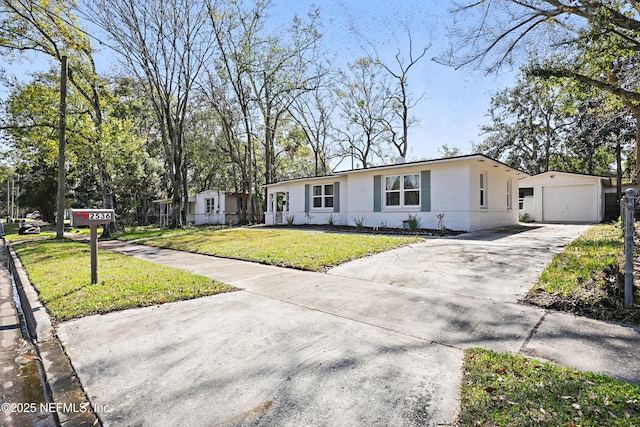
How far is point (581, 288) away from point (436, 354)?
8.59 ft

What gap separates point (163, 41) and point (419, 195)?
595 inches

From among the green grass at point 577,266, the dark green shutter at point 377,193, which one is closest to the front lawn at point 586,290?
the green grass at point 577,266

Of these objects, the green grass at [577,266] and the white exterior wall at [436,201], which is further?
the white exterior wall at [436,201]

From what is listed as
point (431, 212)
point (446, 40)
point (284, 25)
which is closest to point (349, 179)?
point (431, 212)

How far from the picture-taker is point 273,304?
409cm

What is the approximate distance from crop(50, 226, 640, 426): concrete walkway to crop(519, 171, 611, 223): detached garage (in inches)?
721

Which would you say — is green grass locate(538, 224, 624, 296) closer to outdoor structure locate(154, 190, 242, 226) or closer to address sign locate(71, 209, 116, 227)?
address sign locate(71, 209, 116, 227)

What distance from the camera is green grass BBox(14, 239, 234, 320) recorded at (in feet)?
13.6

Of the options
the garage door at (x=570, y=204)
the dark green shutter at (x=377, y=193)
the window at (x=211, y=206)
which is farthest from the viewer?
the window at (x=211, y=206)

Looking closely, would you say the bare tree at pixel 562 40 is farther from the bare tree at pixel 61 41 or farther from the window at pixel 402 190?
the bare tree at pixel 61 41

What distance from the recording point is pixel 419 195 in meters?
13.5

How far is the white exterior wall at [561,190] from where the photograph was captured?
18.2 meters

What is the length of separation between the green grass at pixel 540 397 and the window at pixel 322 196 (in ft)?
49.9

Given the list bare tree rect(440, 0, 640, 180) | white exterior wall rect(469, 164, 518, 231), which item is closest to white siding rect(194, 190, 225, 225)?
white exterior wall rect(469, 164, 518, 231)
